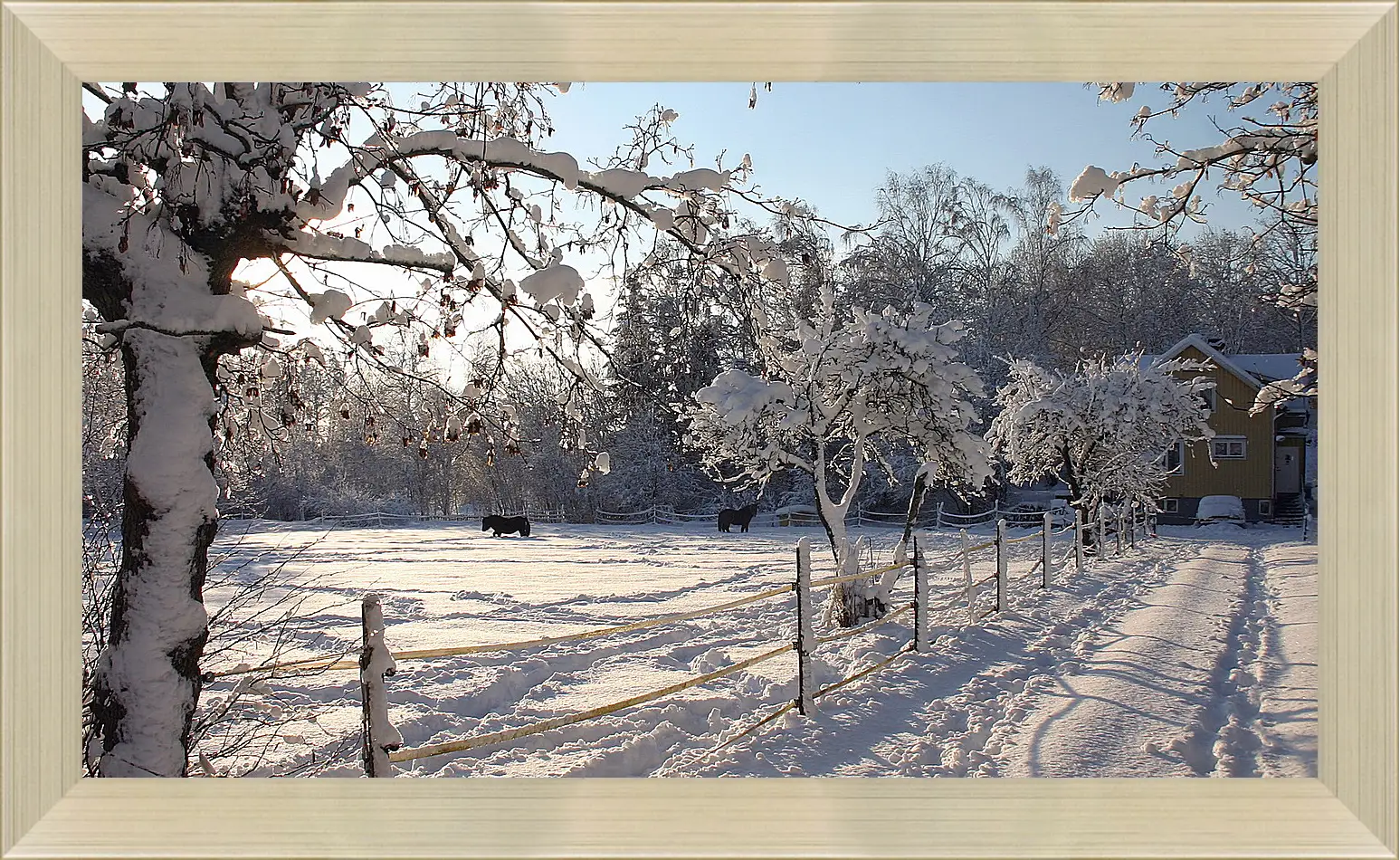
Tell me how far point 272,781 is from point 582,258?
74.7 inches

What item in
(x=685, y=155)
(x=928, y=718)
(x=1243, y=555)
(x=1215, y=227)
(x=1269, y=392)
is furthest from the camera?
(x=1215, y=227)

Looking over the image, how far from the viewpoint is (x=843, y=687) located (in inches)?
212

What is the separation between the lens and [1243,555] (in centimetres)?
1302

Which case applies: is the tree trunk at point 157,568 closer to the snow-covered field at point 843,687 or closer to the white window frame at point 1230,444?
the snow-covered field at point 843,687

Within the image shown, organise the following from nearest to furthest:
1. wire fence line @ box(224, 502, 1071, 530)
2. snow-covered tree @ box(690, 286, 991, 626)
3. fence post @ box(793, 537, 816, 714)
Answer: fence post @ box(793, 537, 816, 714) → snow-covered tree @ box(690, 286, 991, 626) → wire fence line @ box(224, 502, 1071, 530)

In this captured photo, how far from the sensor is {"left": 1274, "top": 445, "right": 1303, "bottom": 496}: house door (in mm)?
19156

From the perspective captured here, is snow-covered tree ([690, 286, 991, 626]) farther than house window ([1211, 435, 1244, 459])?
No

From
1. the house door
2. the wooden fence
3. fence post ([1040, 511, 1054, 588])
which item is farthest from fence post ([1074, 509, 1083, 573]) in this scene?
the house door

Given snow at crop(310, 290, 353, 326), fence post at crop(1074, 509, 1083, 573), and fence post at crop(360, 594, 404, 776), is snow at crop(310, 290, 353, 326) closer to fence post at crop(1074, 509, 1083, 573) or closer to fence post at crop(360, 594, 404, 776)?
fence post at crop(360, 594, 404, 776)

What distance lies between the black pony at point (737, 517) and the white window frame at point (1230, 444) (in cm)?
1034

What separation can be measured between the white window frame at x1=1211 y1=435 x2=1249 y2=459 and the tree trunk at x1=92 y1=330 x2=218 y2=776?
20.5m

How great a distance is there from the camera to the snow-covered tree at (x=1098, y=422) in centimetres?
1339
